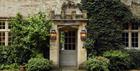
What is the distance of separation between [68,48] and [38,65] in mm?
3043

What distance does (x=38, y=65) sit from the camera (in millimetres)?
18984

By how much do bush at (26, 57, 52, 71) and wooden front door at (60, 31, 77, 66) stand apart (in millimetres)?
2035

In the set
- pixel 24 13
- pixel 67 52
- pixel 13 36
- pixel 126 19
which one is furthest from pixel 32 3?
pixel 126 19

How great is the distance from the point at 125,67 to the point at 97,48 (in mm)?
2051

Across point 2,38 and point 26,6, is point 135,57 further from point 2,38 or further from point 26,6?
point 2,38

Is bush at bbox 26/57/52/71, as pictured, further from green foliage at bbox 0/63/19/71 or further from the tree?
green foliage at bbox 0/63/19/71

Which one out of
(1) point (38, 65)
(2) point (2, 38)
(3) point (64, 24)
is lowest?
(1) point (38, 65)

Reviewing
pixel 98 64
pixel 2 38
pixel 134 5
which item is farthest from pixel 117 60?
pixel 2 38

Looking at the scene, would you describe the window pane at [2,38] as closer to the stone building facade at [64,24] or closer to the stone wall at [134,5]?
the stone building facade at [64,24]

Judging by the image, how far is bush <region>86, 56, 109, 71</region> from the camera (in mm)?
18781

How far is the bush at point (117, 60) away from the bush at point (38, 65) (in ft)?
11.5

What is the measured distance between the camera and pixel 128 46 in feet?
71.1

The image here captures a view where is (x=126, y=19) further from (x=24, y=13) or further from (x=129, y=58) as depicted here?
(x=24, y=13)

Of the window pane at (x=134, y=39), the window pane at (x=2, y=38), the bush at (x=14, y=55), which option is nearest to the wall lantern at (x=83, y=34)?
the bush at (x=14, y=55)
